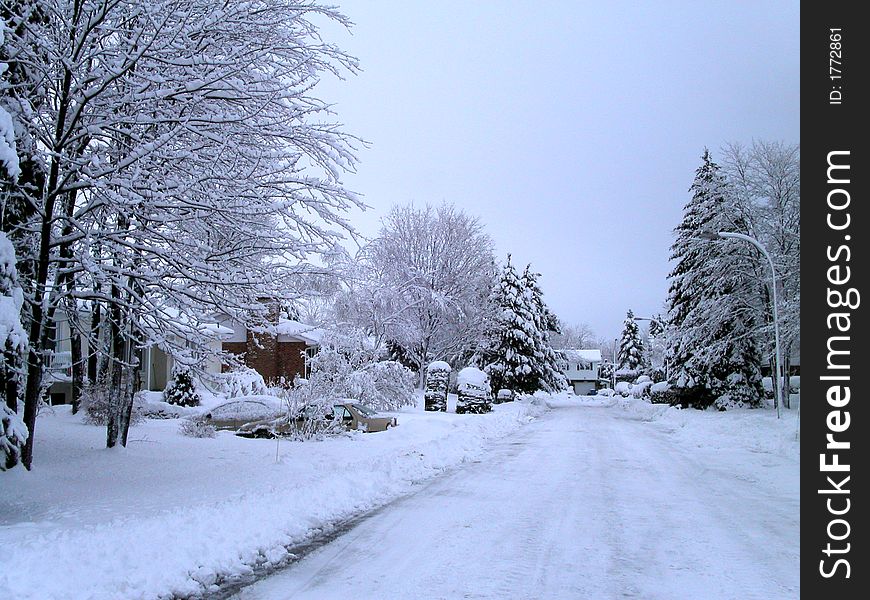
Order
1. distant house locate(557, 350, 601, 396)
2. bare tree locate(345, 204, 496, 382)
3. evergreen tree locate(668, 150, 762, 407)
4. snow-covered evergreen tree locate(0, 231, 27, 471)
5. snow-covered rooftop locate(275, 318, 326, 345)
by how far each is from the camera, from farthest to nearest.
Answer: distant house locate(557, 350, 601, 396) → bare tree locate(345, 204, 496, 382) → evergreen tree locate(668, 150, 762, 407) → snow-covered rooftop locate(275, 318, 326, 345) → snow-covered evergreen tree locate(0, 231, 27, 471)

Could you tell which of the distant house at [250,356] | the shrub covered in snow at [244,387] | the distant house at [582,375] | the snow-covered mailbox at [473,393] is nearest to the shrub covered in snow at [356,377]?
the shrub covered in snow at [244,387]

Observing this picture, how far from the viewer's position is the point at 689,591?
588 cm

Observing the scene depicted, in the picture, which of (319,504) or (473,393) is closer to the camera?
(319,504)

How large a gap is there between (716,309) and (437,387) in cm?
1409

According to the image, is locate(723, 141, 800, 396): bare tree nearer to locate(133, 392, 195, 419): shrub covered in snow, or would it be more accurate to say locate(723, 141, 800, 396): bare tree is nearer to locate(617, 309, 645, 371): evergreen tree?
locate(133, 392, 195, 419): shrub covered in snow

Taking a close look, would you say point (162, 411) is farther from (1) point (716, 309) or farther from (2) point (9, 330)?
(1) point (716, 309)

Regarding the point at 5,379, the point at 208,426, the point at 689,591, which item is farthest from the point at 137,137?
the point at 208,426

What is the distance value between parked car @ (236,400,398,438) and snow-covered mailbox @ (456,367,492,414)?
1434cm

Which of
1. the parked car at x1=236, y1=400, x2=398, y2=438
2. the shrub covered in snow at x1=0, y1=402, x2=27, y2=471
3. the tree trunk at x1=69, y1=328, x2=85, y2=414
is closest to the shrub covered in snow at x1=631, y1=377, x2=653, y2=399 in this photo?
the parked car at x1=236, y1=400, x2=398, y2=438

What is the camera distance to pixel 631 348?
96.9m

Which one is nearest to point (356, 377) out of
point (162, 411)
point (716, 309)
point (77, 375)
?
point (162, 411)

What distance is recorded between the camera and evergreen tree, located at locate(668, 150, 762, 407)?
32844 mm

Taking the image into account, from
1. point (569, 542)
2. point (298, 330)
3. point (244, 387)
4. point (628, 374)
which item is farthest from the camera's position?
point (628, 374)

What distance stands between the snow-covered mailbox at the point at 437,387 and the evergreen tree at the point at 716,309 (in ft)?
41.3
